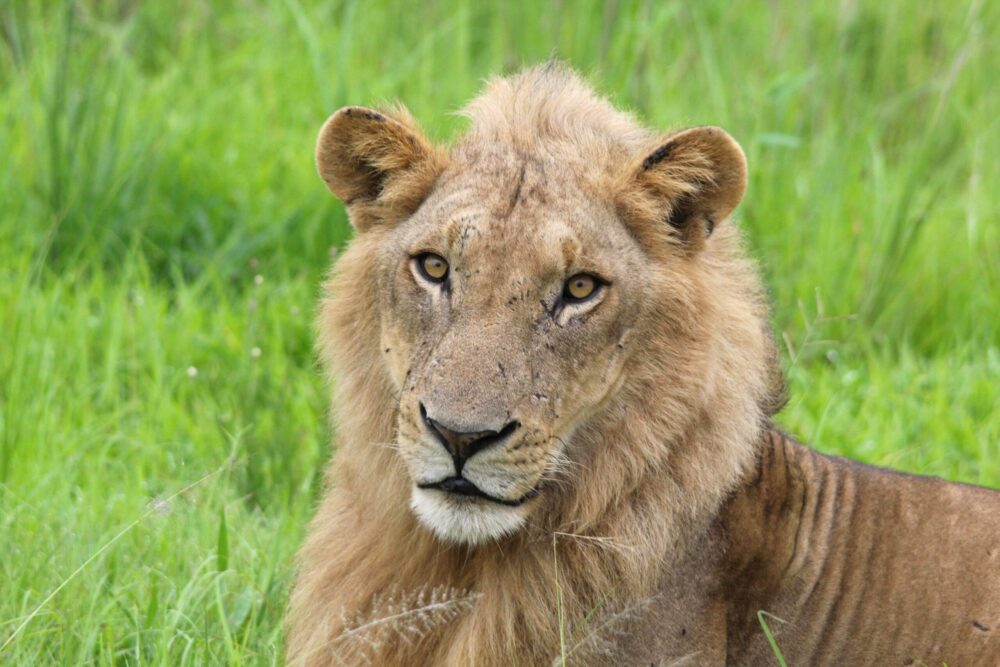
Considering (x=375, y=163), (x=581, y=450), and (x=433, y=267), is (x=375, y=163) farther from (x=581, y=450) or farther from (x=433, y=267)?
(x=581, y=450)

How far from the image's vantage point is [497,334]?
3166mm

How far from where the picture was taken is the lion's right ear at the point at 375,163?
356 cm

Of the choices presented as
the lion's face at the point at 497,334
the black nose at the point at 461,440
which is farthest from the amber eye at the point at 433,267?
the black nose at the point at 461,440

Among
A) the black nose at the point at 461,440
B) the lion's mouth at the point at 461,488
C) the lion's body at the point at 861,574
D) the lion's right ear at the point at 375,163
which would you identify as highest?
the lion's right ear at the point at 375,163

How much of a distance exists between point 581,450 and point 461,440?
19.8 inches

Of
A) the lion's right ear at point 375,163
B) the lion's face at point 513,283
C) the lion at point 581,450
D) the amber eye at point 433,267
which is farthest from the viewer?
the lion's right ear at point 375,163

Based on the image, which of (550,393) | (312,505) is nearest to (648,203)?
(550,393)

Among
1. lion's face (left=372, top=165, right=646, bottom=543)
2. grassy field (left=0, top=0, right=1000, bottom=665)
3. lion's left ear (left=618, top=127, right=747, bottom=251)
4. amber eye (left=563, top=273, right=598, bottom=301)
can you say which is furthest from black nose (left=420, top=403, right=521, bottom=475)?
grassy field (left=0, top=0, right=1000, bottom=665)

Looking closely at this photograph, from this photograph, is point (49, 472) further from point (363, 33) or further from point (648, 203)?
point (363, 33)

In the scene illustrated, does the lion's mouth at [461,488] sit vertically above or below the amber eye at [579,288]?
below

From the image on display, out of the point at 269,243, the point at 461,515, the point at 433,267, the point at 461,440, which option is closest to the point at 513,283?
the point at 433,267

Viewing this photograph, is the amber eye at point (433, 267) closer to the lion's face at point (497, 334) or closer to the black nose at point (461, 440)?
the lion's face at point (497, 334)

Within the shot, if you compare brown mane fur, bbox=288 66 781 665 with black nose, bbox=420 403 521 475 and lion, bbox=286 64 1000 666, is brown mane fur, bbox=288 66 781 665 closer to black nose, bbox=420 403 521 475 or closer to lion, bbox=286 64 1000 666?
lion, bbox=286 64 1000 666

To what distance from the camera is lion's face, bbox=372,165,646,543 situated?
3.04m
